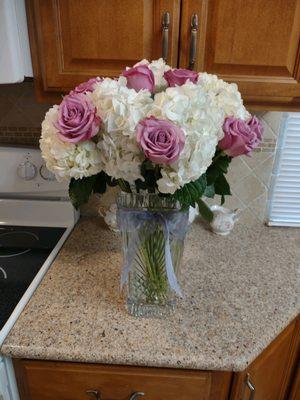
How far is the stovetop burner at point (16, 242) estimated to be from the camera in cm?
107

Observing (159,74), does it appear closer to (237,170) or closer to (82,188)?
(82,188)

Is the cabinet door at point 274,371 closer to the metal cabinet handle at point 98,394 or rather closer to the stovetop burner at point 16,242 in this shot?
the metal cabinet handle at point 98,394

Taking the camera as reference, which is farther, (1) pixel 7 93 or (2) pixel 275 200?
(2) pixel 275 200

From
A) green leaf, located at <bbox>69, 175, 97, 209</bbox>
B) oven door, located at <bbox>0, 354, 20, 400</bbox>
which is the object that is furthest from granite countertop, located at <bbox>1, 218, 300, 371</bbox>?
green leaf, located at <bbox>69, 175, 97, 209</bbox>

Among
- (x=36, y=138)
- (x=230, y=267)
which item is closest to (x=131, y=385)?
(x=230, y=267)

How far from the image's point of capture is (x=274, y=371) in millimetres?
1008

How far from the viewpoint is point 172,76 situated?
64cm

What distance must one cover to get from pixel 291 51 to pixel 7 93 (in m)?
0.95

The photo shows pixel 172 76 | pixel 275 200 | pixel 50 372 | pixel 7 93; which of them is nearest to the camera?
pixel 172 76

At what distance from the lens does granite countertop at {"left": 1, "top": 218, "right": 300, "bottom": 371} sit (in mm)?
727

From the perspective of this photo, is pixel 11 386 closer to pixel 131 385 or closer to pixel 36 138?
pixel 131 385

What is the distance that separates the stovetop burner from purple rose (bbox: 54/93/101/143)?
64cm

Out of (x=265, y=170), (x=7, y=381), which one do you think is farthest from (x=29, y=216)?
(x=265, y=170)

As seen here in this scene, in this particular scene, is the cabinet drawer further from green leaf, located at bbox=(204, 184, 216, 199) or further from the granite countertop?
green leaf, located at bbox=(204, 184, 216, 199)
